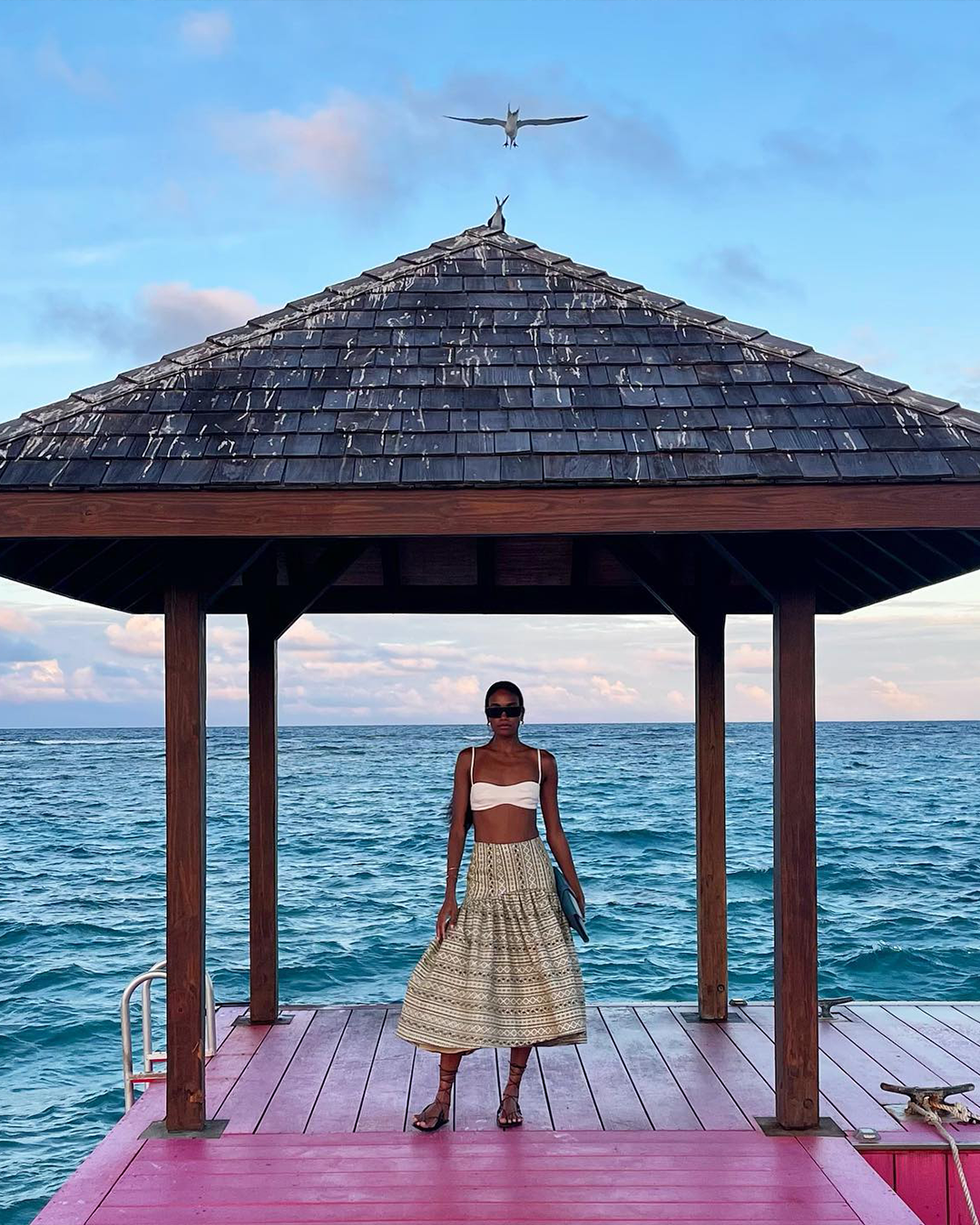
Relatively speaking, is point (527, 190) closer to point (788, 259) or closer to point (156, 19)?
point (156, 19)

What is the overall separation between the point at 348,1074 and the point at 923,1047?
254 cm

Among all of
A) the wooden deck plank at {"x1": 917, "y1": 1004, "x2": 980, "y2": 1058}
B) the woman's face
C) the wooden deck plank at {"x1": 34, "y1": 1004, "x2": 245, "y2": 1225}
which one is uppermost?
the woman's face

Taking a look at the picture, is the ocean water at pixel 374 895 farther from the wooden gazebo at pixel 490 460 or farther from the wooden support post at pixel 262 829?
the wooden gazebo at pixel 490 460

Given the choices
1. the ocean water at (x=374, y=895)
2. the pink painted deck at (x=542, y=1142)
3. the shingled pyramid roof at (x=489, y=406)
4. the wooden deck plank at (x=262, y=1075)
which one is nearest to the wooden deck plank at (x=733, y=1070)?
the pink painted deck at (x=542, y=1142)

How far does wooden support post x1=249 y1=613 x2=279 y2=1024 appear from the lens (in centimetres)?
602

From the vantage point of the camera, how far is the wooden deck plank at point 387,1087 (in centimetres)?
459

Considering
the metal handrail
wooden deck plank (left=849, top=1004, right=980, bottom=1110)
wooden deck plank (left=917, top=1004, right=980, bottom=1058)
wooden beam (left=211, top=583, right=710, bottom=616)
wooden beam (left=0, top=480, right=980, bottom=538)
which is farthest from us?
wooden beam (left=211, top=583, right=710, bottom=616)

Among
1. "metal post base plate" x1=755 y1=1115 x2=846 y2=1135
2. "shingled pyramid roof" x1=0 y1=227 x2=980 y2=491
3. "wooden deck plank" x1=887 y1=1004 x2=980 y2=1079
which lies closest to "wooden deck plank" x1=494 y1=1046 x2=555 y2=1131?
"metal post base plate" x1=755 y1=1115 x2=846 y2=1135

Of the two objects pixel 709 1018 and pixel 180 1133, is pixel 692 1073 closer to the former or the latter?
pixel 709 1018

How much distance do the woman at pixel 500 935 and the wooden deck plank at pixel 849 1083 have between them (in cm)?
111

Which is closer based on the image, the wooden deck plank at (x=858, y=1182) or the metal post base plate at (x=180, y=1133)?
the wooden deck plank at (x=858, y=1182)

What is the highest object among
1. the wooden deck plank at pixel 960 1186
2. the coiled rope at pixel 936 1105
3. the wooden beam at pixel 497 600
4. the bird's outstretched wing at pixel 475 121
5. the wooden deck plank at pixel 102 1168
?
the bird's outstretched wing at pixel 475 121

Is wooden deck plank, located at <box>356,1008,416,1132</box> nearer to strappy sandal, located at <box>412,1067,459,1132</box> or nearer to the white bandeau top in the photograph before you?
strappy sandal, located at <box>412,1067,459,1132</box>

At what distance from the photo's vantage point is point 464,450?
4.16 metres
